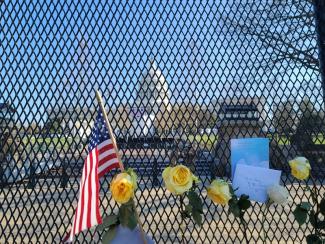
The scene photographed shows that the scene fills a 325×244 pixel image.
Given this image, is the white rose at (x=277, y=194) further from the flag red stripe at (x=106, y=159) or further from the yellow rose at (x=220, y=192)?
the flag red stripe at (x=106, y=159)

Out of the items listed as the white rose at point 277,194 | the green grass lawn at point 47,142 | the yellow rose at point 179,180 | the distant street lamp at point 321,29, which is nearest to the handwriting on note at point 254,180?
the white rose at point 277,194

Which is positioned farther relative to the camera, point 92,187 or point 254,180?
point 254,180

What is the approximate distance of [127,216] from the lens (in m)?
1.54

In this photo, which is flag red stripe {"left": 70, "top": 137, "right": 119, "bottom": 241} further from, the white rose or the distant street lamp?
the distant street lamp

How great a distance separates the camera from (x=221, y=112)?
2.36m

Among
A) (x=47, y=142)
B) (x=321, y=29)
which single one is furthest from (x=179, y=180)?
(x=321, y=29)

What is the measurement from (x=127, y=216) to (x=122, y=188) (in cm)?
15

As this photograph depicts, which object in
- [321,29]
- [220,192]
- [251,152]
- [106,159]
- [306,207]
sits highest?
[321,29]

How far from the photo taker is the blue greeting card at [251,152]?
1750 mm

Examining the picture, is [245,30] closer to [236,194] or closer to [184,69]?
[184,69]

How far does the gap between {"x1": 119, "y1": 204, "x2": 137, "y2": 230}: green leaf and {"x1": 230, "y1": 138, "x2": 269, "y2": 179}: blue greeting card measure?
1.68ft

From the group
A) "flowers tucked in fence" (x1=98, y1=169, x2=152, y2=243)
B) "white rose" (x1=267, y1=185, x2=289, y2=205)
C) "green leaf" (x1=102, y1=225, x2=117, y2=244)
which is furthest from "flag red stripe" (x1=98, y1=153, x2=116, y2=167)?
"white rose" (x1=267, y1=185, x2=289, y2=205)

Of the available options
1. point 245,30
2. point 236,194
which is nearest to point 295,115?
point 245,30

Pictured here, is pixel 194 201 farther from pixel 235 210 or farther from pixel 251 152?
pixel 251 152
